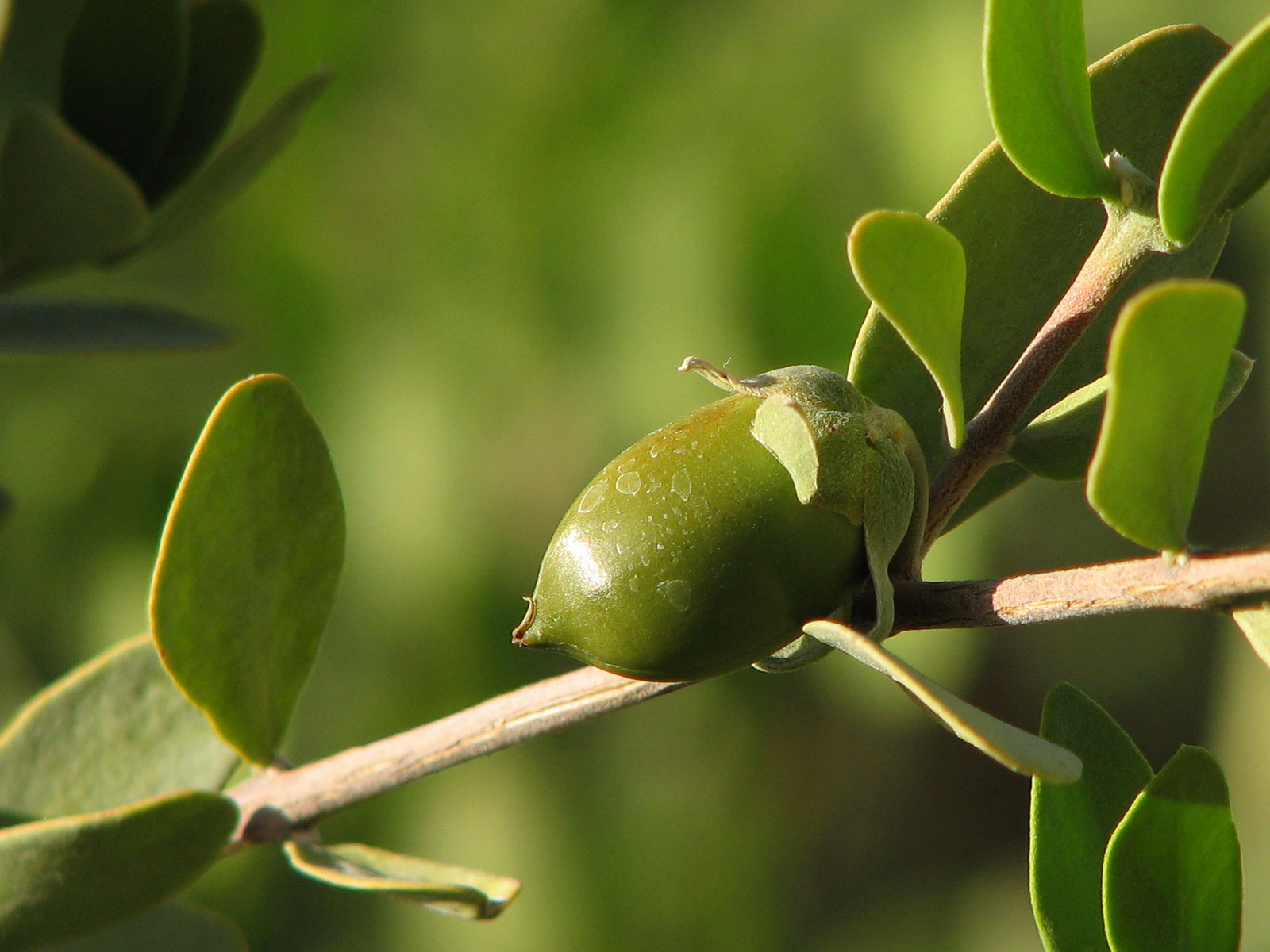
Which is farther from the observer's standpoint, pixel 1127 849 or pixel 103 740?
pixel 103 740

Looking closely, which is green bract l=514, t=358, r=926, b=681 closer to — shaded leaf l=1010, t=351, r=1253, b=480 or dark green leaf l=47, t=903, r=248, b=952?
shaded leaf l=1010, t=351, r=1253, b=480

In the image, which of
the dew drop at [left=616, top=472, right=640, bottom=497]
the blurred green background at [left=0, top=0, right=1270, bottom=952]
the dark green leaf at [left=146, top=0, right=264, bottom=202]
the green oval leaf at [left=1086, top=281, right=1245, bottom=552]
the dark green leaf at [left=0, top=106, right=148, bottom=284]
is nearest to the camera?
the green oval leaf at [left=1086, top=281, right=1245, bottom=552]

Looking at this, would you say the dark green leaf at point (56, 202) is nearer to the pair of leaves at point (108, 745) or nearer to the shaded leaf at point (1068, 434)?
the pair of leaves at point (108, 745)

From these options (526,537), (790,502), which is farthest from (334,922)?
(790,502)

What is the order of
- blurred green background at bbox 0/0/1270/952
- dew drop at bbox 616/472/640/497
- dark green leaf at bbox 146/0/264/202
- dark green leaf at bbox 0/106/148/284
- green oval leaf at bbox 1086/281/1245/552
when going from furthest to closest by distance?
1. blurred green background at bbox 0/0/1270/952
2. dark green leaf at bbox 146/0/264/202
3. dark green leaf at bbox 0/106/148/284
4. dew drop at bbox 616/472/640/497
5. green oval leaf at bbox 1086/281/1245/552

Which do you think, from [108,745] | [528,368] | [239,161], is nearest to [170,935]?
[108,745]

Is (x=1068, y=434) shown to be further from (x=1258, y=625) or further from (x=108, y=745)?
(x=108, y=745)

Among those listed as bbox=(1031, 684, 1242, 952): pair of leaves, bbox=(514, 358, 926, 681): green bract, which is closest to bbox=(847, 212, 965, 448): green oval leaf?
bbox=(514, 358, 926, 681): green bract
